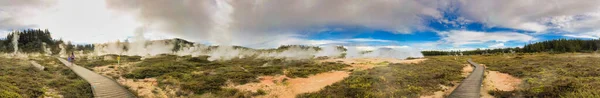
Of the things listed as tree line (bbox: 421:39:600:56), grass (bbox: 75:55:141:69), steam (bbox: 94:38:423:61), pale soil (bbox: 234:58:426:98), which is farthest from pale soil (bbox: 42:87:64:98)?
tree line (bbox: 421:39:600:56)

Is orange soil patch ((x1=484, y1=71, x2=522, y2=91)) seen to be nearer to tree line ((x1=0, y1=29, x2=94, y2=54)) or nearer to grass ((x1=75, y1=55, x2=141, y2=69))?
grass ((x1=75, y1=55, x2=141, y2=69))

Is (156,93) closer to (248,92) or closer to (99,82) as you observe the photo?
(99,82)

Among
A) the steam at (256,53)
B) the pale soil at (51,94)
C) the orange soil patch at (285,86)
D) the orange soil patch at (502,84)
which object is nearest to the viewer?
the pale soil at (51,94)

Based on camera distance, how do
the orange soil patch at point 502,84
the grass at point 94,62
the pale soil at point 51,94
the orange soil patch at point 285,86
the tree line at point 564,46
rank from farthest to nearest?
the tree line at point 564,46
the grass at point 94,62
the orange soil patch at point 502,84
the orange soil patch at point 285,86
the pale soil at point 51,94

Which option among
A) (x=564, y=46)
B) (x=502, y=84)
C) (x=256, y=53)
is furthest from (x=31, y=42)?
(x=564, y=46)

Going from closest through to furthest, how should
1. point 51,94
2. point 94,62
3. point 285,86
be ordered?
1. point 51,94
2. point 285,86
3. point 94,62

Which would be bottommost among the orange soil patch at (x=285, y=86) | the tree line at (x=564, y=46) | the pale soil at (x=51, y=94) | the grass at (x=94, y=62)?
the orange soil patch at (x=285, y=86)

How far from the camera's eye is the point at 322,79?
31125 mm

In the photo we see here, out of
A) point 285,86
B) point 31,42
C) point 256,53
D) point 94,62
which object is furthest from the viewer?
point 31,42

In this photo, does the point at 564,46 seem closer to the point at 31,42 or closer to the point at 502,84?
the point at 502,84

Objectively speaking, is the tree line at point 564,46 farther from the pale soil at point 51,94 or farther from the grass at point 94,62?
the pale soil at point 51,94

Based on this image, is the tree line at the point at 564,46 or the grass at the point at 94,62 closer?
the grass at the point at 94,62

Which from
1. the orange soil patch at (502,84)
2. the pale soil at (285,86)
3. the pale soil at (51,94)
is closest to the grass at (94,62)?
the pale soil at (51,94)

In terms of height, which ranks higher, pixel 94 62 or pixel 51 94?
pixel 94 62
